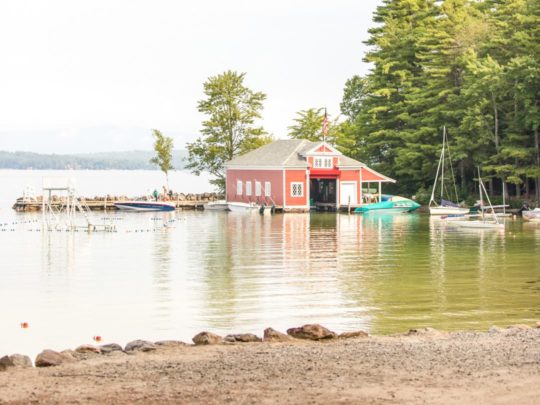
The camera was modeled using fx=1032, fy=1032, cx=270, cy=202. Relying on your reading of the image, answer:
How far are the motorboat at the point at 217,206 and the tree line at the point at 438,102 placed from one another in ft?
30.1

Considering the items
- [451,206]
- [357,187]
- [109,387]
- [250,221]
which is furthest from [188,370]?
[357,187]

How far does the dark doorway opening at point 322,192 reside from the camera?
265 feet

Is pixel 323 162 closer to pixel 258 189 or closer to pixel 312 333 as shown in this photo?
pixel 258 189

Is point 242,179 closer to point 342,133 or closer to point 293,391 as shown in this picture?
point 342,133

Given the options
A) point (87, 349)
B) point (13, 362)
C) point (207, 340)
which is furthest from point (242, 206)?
point (13, 362)

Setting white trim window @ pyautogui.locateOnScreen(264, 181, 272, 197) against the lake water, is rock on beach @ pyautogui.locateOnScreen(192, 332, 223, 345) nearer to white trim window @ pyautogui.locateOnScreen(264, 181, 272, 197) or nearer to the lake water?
the lake water

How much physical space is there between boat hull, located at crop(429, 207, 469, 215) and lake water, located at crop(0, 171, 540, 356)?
10.6 m

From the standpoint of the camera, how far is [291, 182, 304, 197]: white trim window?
77.8 metres

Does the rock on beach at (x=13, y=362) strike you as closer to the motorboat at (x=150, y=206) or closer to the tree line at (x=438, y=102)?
the tree line at (x=438, y=102)

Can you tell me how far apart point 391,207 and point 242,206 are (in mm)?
11682

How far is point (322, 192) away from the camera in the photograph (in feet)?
271

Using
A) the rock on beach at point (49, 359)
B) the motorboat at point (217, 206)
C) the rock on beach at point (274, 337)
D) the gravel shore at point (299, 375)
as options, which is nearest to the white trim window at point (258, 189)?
the motorboat at point (217, 206)

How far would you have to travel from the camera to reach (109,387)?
1366cm

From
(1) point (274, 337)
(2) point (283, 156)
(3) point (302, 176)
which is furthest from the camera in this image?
(2) point (283, 156)
